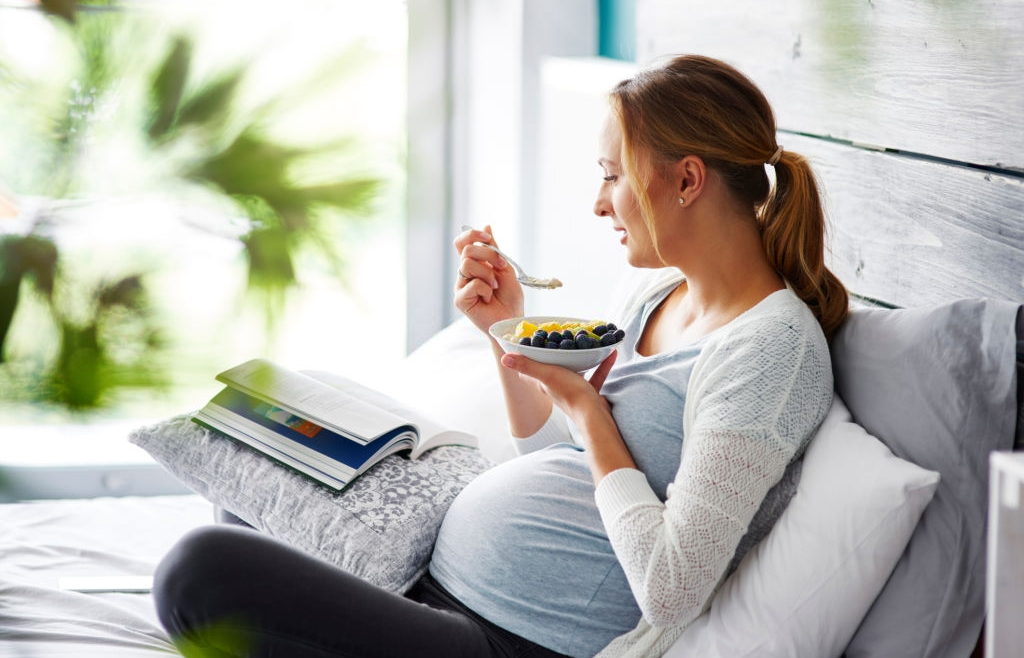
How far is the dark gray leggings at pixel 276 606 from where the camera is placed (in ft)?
3.47

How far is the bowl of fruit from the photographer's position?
1161mm

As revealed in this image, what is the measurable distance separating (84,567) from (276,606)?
712 mm

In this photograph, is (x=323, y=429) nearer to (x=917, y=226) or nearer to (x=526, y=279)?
(x=526, y=279)

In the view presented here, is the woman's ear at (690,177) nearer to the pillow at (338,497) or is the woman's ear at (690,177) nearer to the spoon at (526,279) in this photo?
the spoon at (526,279)

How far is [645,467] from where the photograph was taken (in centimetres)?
118

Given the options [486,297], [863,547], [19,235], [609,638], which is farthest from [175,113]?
[486,297]

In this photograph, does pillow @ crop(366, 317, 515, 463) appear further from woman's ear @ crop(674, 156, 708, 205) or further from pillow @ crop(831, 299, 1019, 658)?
pillow @ crop(831, 299, 1019, 658)

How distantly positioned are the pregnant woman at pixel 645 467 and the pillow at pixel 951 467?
123mm

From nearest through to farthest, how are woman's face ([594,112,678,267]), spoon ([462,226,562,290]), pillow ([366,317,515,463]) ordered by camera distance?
woman's face ([594,112,678,267]), spoon ([462,226,562,290]), pillow ([366,317,515,463])

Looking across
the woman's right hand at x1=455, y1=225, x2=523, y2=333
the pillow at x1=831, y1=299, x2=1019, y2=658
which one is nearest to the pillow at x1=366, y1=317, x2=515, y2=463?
the woman's right hand at x1=455, y1=225, x2=523, y2=333

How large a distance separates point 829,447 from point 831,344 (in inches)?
6.9

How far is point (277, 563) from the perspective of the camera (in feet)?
3.61

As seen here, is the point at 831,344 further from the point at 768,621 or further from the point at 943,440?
the point at 768,621

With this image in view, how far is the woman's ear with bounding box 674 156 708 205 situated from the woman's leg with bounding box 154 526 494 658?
583 millimetres
